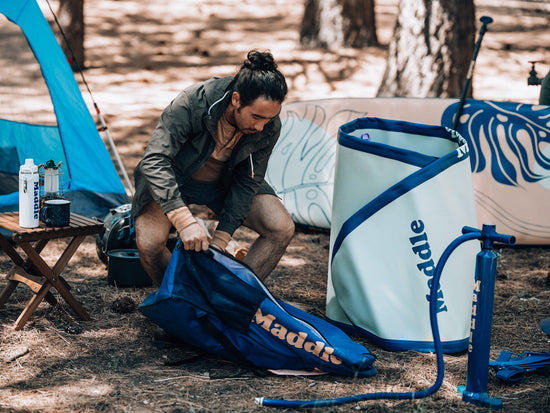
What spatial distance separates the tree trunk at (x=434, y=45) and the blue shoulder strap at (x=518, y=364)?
3.83m

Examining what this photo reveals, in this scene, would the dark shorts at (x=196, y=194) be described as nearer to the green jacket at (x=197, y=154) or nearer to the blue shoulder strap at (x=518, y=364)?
the green jacket at (x=197, y=154)

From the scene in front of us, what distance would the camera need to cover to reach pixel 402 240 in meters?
3.30

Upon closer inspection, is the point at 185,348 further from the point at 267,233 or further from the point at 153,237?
the point at 267,233

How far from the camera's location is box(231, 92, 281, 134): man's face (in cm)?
321

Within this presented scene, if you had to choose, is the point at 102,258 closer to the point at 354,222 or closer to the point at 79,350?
the point at 79,350

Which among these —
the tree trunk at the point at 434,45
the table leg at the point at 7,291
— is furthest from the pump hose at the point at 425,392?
the tree trunk at the point at 434,45

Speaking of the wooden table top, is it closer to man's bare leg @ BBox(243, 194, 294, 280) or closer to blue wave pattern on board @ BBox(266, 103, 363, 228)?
man's bare leg @ BBox(243, 194, 294, 280)

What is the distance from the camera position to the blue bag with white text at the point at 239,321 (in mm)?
3043

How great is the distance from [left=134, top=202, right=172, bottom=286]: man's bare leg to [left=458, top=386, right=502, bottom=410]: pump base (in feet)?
5.35

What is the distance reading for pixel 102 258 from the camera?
453cm

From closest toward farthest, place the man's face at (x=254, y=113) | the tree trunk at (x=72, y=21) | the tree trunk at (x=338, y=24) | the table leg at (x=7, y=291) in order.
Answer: the man's face at (x=254, y=113), the table leg at (x=7, y=291), the tree trunk at (x=72, y=21), the tree trunk at (x=338, y=24)

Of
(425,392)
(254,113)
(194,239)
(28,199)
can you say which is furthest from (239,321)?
(28,199)

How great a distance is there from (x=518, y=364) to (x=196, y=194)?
1809mm

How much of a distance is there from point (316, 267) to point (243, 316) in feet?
5.62
